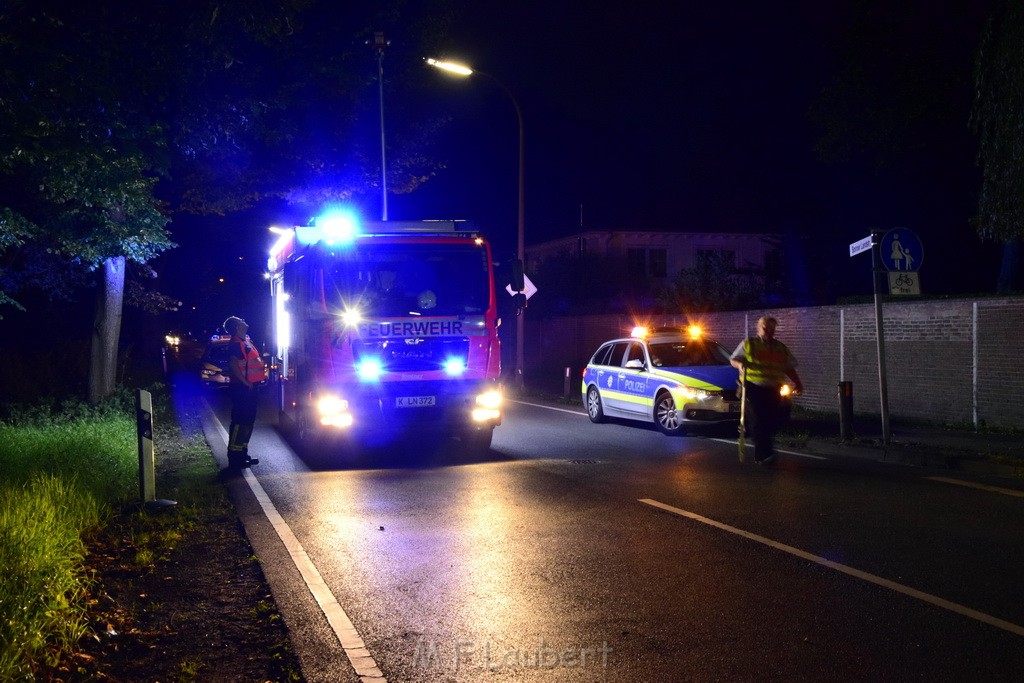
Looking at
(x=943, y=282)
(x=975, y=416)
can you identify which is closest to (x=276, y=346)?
(x=975, y=416)

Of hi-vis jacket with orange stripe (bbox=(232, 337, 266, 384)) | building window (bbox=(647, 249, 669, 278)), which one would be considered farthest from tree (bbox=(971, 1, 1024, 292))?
building window (bbox=(647, 249, 669, 278))

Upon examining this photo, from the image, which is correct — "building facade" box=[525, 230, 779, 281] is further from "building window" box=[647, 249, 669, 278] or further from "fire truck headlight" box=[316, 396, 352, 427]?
"fire truck headlight" box=[316, 396, 352, 427]

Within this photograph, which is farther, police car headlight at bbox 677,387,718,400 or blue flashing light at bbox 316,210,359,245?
police car headlight at bbox 677,387,718,400

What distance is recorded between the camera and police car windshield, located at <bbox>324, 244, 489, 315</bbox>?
12.7 m

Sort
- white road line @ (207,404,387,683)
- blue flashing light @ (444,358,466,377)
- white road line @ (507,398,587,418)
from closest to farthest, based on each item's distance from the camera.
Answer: white road line @ (207,404,387,683) → blue flashing light @ (444,358,466,377) → white road line @ (507,398,587,418)

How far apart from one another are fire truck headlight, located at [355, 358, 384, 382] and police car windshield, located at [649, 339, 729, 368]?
5458mm

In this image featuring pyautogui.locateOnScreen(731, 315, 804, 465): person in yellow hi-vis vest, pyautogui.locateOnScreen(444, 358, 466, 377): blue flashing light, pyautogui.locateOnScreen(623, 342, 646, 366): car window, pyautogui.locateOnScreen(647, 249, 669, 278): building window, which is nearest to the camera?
pyautogui.locateOnScreen(731, 315, 804, 465): person in yellow hi-vis vest

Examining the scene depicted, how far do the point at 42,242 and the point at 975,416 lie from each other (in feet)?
58.0

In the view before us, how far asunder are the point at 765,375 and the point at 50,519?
7930 millimetres

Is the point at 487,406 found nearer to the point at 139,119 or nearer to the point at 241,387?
the point at 241,387

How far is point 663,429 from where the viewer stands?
16.0 meters

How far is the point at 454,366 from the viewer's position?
1300 cm

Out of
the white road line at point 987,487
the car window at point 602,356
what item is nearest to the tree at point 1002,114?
the white road line at point 987,487

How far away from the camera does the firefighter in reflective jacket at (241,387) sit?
41.5ft
